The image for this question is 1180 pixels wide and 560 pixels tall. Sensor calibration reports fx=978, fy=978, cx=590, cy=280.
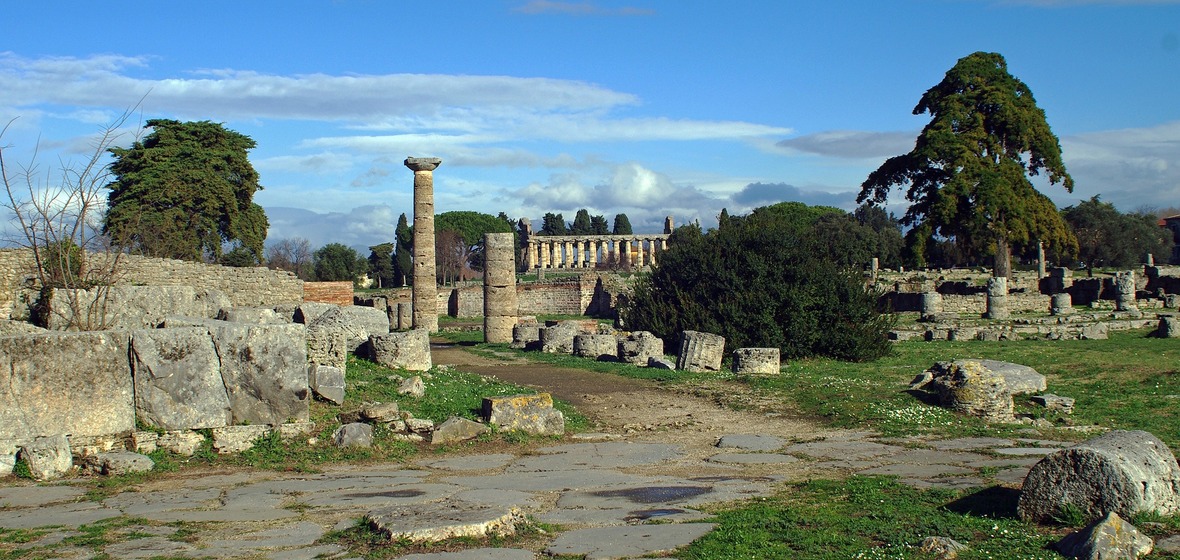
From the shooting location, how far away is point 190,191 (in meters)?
41.6

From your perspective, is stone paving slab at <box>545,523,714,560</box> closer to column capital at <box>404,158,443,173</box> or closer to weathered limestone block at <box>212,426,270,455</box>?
weathered limestone block at <box>212,426,270,455</box>

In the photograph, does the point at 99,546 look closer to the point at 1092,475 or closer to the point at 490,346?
the point at 1092,475

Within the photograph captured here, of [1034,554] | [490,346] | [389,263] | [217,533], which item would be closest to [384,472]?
[217,533]

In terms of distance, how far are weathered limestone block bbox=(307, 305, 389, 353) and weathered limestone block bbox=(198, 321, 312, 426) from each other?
432cm

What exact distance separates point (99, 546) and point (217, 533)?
2.44ft

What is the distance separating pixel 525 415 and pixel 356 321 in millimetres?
5772

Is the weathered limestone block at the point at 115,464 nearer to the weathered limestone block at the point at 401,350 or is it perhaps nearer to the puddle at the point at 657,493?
the puddle at the point at 657,493

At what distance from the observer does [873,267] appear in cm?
5362

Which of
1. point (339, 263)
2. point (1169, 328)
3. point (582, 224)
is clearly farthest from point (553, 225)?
point (1169, 328)

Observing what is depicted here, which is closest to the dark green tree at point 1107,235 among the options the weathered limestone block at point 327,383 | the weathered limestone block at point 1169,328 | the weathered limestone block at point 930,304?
the weathered limestone block at point 930,304

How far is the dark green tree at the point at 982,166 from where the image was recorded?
134 feet

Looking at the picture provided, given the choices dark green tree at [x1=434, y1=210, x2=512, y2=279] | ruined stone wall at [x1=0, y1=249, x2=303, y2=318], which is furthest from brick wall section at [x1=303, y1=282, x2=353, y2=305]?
dark green tree at [x1=434, y1=210, x2=512, y2=279]

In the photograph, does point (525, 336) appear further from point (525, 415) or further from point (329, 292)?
point (525, 415)

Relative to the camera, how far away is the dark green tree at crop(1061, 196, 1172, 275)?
63.4 m
